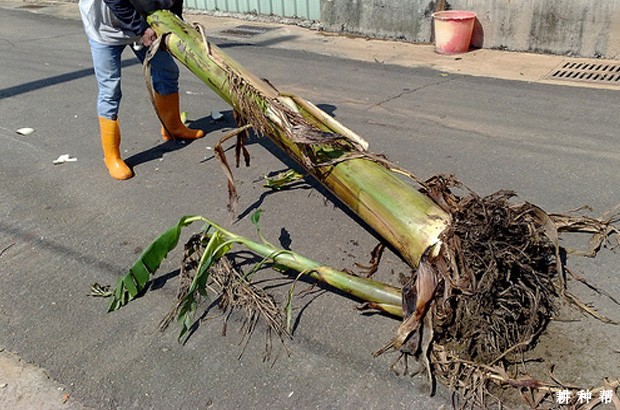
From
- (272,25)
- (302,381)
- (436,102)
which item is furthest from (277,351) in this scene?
(272,25)

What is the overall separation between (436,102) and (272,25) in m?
5.42

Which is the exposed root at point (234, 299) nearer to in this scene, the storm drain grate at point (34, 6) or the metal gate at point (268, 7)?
the metal gate at point (268, 7)

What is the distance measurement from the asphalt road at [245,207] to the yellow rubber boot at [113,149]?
84mm

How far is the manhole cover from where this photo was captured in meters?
10.6

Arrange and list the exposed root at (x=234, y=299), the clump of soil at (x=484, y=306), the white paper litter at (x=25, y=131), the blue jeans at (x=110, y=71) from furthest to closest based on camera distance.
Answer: the white paper litter at (x=25, y=131) < the blue jeans at (x=110, y=71) < the exposed root at (x=234, y=299) < the clump of soil at (x=484, y=306)

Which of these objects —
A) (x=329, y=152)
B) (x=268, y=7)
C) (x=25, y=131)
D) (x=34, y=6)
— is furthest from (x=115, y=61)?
(x=34, y=6)

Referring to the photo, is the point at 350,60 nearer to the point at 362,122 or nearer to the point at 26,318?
the point at 362,122

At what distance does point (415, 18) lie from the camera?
9.41 metres

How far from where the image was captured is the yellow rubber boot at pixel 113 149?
502cm

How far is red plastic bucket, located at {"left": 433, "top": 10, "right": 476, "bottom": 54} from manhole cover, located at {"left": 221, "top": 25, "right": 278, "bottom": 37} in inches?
128

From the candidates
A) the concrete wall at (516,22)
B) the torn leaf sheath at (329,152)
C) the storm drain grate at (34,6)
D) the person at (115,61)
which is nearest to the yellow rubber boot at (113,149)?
the person at (115,61)

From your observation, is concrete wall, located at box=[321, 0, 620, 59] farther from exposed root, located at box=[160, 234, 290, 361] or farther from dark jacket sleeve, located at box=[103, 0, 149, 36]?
exposed root, located at box=[160, 234, 290, 361]

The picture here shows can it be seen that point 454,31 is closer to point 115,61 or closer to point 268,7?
point 268,7

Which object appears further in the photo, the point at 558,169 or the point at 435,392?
the point at 558,169
